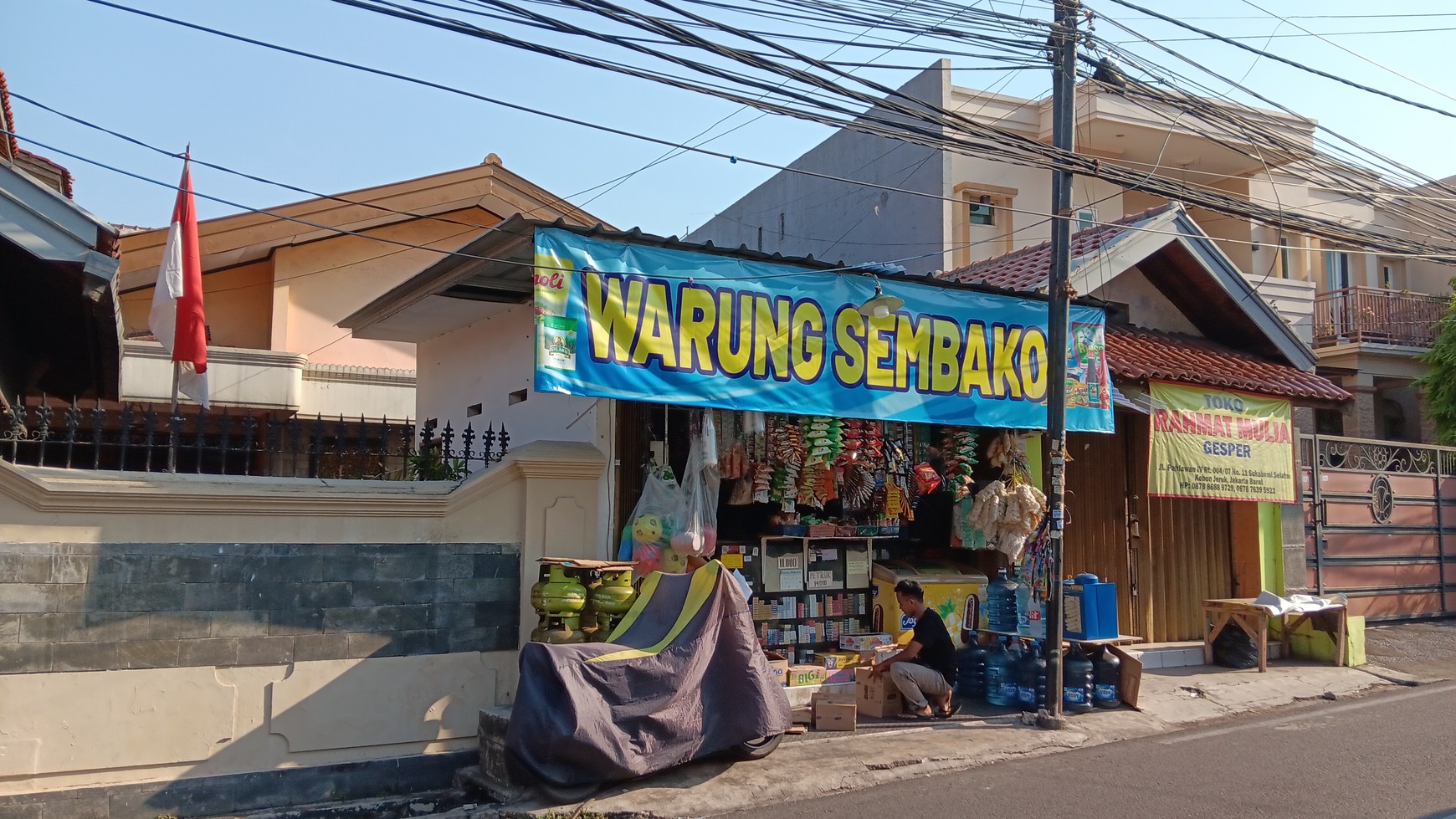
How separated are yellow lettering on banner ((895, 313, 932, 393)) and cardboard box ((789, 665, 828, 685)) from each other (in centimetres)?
263

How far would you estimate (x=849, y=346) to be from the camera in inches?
359

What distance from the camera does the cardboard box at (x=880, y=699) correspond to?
9.08m

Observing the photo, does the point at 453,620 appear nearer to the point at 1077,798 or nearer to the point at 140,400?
the point at 1077,798

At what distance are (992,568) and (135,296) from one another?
12868 millimetres

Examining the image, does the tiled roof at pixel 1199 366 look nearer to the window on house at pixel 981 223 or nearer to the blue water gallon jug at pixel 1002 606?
the blue water gallon jug at pixel 1002 606

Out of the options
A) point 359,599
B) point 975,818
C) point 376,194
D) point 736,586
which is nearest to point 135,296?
point 376,194

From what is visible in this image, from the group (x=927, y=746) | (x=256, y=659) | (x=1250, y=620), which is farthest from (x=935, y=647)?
(x=256, y=659)

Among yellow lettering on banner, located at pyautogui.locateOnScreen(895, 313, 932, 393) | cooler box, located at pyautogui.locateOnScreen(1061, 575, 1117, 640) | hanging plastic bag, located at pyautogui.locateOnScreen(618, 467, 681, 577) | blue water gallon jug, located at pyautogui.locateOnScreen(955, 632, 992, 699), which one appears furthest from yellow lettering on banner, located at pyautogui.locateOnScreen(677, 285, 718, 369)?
cooler box, located at pyautogui.locateOnScreen(1061, 575, 1117, 640)

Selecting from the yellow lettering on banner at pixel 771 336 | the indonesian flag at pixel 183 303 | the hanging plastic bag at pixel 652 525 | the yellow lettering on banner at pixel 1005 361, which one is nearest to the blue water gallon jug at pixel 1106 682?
the yellow lettering on banner at pixel 1005 361

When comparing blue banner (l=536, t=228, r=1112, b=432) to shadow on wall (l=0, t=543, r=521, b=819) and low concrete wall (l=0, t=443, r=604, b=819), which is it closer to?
low concrete wall (l=0, t=443, r=604, b=819)

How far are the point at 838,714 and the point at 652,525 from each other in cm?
218

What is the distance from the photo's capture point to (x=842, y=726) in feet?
27.9

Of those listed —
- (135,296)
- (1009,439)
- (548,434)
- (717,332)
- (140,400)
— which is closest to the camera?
(717,332)

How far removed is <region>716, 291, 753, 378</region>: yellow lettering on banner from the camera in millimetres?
8391
